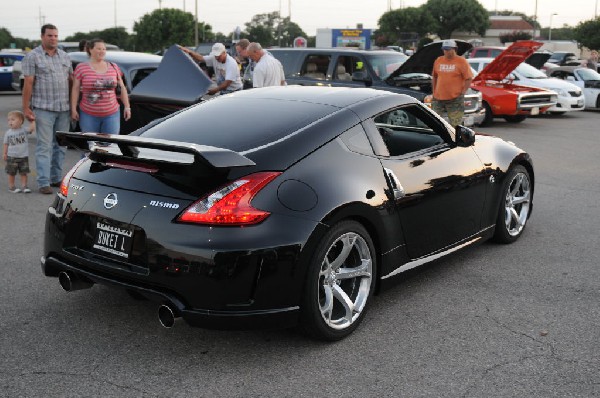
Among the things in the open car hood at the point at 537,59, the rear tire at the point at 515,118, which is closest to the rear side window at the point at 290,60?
the rear tire at the point at 515,118

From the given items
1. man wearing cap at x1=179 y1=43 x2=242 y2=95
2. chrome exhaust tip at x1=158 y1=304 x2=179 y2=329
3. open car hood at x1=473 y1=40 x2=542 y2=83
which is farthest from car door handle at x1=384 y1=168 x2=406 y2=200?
open car hood at x1=473 y1=40 x2=542 y2=83

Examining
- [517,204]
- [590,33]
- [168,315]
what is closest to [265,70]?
[517,204]

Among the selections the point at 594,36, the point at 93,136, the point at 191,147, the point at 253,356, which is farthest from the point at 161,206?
the point at 594,36

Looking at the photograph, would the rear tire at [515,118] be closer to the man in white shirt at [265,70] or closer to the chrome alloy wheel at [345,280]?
the man in white shirt at [265,70]

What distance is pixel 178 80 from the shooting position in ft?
30.7

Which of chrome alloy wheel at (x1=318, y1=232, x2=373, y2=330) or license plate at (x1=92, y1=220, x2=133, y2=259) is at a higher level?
license plate at (x1=92, y1=220, x2=133, y2=259)

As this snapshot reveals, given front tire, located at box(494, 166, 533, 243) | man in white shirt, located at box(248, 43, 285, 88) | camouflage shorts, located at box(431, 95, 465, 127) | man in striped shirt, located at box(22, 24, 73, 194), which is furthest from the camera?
camouflage shorts, located at box(431, 95, 465, 127)

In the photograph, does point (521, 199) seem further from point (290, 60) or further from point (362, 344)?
point (290, 60)

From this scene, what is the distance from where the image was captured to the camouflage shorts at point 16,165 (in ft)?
26.3

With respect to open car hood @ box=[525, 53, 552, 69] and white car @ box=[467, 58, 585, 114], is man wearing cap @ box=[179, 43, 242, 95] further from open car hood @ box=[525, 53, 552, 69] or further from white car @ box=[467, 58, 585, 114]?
open car hood @ box=[525, 53, 552, 69]

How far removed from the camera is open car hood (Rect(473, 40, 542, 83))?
1462 cm

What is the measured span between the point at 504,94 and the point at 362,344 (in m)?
13.5

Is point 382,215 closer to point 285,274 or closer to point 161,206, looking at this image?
point 285,274

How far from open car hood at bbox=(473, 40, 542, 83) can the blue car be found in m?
16.1
